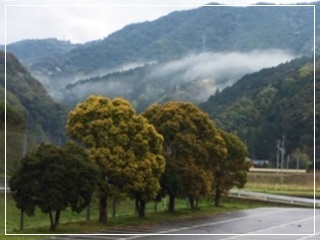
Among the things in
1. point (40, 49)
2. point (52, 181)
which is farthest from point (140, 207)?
point (40, 49)

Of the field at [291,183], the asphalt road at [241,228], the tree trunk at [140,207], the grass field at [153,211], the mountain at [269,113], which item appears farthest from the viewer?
the mountain at [269,113]

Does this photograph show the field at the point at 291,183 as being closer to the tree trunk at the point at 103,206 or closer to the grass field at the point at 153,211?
the grass field at the point at 153,211

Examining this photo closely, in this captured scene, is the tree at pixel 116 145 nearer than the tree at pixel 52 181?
No

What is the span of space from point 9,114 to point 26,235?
44.2 feet

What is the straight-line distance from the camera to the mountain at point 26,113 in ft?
74.5

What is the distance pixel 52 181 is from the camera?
14.1 metres

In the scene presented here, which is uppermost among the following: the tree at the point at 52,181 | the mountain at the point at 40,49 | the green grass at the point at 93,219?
the mountain at the point at 40,49

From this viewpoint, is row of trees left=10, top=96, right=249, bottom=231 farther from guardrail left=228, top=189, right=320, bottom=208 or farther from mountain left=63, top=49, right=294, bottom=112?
mountain left=63, top=49, right=294, bottom=112

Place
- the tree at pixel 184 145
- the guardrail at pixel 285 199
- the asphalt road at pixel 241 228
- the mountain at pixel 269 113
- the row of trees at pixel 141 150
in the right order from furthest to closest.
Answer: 1. the mountain at pixel 269 113
2. the guardrail at pixel 285 199
3. the tree at pixel 184 145
4. the row of trees at pixel 141 150
5. the asphalt road at pixel 241 228

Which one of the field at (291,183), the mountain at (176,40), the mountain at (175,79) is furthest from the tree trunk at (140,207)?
the mountain at (176,40)

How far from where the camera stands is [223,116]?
33375mm

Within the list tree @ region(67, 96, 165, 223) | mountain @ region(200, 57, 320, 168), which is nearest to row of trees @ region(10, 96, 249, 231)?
tree @ region(67, 96, 165, 223)

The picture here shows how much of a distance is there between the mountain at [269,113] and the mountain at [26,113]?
27.3 ft

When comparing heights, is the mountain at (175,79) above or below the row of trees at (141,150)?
above
